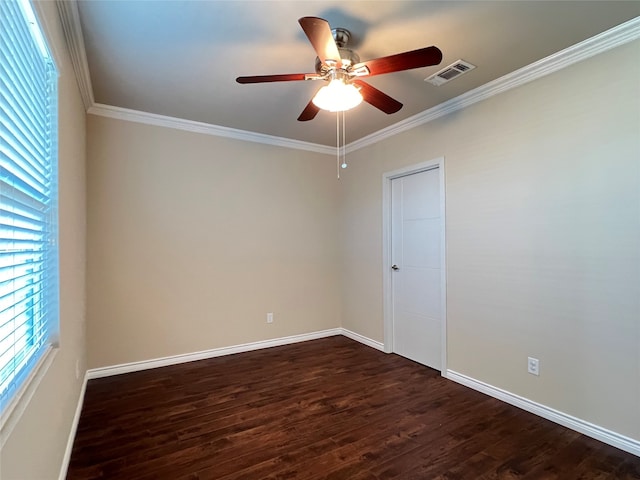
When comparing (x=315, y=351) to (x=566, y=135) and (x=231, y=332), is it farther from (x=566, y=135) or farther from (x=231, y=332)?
(x=566, y=135)

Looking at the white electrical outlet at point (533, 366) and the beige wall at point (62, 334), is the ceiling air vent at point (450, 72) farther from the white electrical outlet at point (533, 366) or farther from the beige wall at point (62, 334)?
the beige wall at point (62, 334)

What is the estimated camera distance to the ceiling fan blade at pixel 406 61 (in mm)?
1680

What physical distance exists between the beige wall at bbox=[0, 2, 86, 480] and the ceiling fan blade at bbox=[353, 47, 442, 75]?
5.12ft

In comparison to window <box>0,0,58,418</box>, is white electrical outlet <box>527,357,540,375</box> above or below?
below

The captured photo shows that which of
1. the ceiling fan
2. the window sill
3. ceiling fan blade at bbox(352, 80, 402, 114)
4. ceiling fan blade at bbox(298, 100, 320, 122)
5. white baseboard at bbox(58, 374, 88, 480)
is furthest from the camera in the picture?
ceiling fan blade at bbox(298, 100, 320, 122)

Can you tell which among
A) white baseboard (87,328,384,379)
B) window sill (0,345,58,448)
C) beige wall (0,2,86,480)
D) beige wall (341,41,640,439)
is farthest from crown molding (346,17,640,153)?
window sill (0,345,58,448)

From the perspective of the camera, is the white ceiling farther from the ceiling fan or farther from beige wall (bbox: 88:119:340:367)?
beige wall (bbox: 88:119:340:367)

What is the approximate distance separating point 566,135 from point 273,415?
292 centimetres

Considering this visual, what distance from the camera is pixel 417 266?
11.7 feet

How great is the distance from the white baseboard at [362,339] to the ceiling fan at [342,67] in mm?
2733

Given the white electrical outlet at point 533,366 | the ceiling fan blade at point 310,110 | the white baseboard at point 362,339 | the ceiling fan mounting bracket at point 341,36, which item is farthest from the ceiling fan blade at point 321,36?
the white baseboard at point 362,339

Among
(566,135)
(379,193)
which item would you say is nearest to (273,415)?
(379,193)

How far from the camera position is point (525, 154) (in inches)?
101

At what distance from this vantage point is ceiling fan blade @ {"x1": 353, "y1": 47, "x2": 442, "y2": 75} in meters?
1.68
